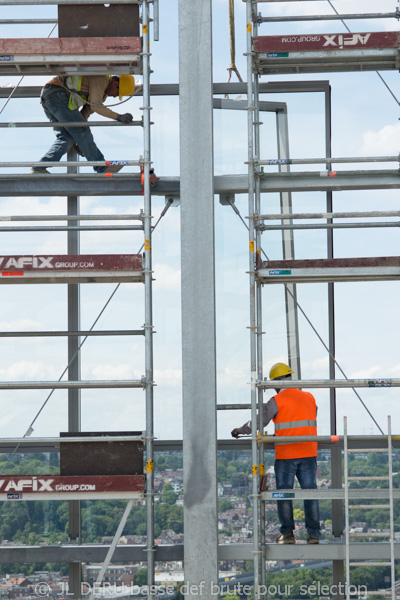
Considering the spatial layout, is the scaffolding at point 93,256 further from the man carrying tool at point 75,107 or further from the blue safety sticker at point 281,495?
the blue safety sticker at point 281,495

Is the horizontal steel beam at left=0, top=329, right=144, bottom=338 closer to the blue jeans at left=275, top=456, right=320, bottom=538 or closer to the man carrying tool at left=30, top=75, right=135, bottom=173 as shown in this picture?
the man carrying tool at left=30, top=75, right=135, bottom=173

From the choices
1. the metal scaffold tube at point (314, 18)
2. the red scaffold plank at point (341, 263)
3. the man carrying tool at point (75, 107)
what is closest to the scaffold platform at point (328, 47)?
the metal scaffold tube at point (314, 18)

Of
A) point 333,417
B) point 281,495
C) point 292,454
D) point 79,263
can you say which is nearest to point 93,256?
point 79,263

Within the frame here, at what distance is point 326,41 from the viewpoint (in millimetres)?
7961

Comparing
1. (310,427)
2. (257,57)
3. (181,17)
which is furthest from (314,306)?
(181,17)

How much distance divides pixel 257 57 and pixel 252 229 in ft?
5.36

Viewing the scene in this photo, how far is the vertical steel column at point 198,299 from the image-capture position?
760 centimetres

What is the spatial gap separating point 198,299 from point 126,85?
2.36 metres

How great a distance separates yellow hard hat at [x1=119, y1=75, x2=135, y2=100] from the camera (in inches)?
337

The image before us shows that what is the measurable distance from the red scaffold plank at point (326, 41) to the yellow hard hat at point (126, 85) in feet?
4.43

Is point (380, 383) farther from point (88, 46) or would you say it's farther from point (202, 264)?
point (88, 46)

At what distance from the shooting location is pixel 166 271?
8695 mm

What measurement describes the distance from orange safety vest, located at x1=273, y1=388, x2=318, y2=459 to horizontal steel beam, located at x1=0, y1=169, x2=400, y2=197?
196 centimetres

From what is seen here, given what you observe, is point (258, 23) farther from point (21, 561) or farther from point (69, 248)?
point (21, 561)
